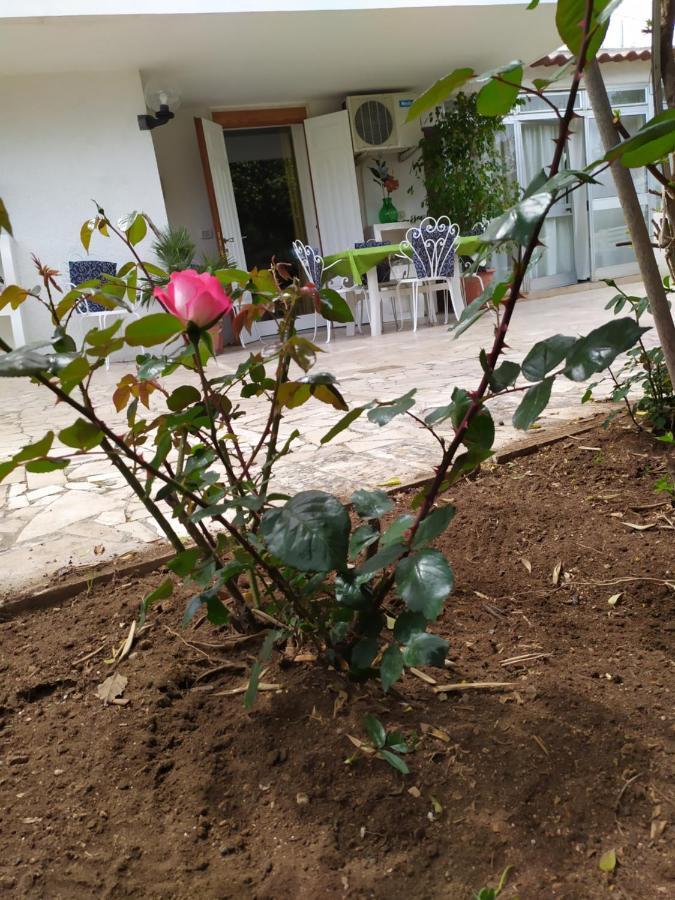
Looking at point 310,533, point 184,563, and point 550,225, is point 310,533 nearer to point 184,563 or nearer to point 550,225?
point 184,563

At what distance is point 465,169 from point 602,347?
340 inches

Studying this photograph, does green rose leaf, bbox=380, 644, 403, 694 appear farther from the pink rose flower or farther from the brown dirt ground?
the pink rose flower

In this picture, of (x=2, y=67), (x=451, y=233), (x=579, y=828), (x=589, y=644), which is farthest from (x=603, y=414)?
(x=2, y=67)

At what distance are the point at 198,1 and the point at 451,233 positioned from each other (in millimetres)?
2909

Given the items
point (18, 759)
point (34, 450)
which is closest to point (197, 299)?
point (34, 450)

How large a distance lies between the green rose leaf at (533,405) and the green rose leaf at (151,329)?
0.30 metres

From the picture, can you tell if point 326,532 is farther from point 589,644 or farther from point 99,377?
point 99,377

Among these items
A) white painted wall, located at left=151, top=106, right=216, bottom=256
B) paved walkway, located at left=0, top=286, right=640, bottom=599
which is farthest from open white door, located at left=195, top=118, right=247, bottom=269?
paved walkway, located at left=0, top=286, right=640, bottom=599

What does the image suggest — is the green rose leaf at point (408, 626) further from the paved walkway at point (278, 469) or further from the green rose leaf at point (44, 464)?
the paved walkway at point (278, 469)

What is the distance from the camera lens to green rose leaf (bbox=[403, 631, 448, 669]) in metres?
0.66

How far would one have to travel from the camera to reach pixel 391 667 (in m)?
0.68

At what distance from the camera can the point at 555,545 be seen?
1328 millimetres

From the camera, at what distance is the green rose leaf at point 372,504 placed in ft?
2.56

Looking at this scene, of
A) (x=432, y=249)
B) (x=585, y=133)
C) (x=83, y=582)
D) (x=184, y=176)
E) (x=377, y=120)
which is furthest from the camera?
(x=585, y=133)
